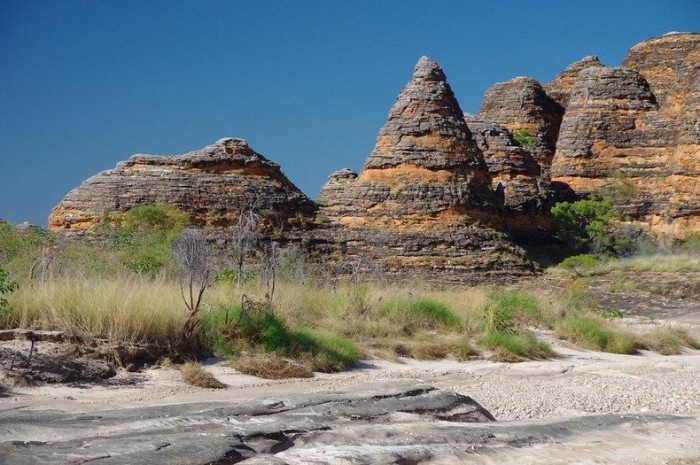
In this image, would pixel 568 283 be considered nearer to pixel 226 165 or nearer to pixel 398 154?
pixel 398 154

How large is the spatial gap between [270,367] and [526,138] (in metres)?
35.4

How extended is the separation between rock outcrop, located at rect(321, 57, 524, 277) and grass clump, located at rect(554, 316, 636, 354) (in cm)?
1084

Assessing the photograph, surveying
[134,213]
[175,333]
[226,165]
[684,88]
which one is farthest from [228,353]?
[684,88]

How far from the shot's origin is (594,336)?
15.2 meters

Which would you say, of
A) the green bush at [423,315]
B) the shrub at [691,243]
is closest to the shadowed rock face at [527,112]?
the shrub at [691,243]

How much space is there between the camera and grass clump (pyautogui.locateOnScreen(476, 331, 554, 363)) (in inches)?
501

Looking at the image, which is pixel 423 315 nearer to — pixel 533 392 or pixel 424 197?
pixel 533 392

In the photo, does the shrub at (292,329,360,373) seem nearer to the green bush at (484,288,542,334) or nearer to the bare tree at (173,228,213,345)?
the bare tree at (173,228,213,345)

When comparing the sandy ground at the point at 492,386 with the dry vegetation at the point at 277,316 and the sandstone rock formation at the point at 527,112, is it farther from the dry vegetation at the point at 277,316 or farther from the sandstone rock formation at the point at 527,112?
the sandstone rock formation at the point at 527,112

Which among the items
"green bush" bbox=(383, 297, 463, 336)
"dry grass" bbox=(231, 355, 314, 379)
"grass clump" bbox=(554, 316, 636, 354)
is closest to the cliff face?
"grass clump" bbox=(554, 316, 636, 354)

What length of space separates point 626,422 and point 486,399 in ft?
9.66

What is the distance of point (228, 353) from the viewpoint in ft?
35.4

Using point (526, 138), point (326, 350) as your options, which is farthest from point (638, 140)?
point (326, 350)

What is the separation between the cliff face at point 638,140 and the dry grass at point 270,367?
1141 inches
